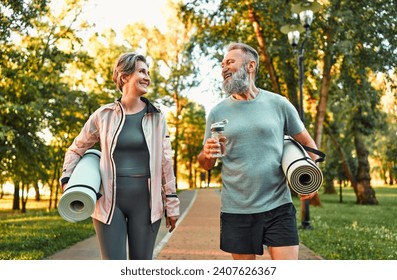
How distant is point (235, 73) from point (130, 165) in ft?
2.79

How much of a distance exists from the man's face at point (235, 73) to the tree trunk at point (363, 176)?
20522mm

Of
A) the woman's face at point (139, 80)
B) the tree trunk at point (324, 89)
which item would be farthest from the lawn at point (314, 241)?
the woman's face at point (139, 80)

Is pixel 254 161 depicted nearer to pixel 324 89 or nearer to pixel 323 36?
pixel 323 36

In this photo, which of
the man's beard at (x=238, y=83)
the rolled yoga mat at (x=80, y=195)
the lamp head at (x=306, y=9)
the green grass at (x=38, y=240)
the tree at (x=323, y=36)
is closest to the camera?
the rolled yoga mat at (x=80, y=195)

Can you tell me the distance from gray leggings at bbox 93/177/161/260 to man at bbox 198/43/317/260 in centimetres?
44

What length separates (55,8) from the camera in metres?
13.1

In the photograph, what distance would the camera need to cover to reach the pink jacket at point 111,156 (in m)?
A: 2.96

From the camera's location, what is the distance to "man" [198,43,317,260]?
10.1ft

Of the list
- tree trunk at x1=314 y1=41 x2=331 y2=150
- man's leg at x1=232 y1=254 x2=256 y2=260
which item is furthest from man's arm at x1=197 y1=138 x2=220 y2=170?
tree trunk at x1=314 y1=41 x2=331 y2=150

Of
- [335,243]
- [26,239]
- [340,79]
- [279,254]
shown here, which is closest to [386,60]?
[340,79]

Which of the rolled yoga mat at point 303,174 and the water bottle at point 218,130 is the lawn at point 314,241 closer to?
the rolled yoga mat at point 303,174
